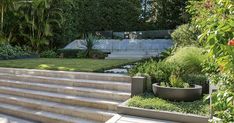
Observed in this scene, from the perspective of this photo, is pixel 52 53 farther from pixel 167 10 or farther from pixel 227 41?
pixel 227 41

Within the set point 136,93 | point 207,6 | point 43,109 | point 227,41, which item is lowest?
point 43,109

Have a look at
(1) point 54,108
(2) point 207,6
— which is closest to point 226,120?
(1) point 54,108

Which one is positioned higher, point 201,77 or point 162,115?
point 201,77

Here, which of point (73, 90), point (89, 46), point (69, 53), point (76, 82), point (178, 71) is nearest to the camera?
point (178, 71)

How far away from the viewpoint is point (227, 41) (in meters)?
2.15

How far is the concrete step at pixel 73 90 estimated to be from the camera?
556 cm

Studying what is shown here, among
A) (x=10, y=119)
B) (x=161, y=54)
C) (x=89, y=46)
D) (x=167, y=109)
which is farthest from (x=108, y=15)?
(x=167, y=109)

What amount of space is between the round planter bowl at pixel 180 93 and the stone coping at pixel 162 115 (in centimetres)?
57

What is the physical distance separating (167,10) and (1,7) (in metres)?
9.40

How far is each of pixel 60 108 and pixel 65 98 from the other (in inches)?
13.3

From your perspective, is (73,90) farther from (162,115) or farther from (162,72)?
Result: (162,115)

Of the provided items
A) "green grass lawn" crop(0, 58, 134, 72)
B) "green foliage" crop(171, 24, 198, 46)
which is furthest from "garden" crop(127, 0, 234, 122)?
"green grass lawn" crop(0, 58, 134, 72)

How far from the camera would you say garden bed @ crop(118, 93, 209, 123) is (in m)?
4.21

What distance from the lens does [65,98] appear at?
19.3 feet
